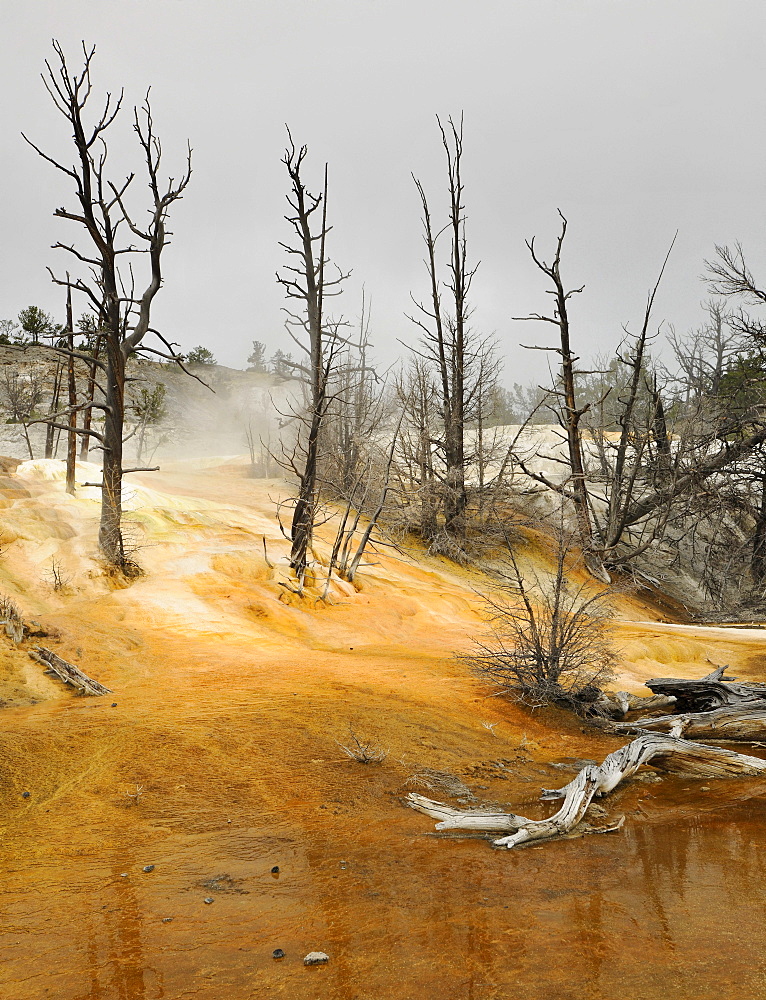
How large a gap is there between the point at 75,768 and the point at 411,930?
3400 millimetres

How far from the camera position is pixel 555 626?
8.70 metres

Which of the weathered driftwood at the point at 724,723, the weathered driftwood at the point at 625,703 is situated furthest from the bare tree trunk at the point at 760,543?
the weathered driftwood at the point at 724,723

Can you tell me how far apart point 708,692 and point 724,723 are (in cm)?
76

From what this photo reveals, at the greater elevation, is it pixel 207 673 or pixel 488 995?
pixel 488 995

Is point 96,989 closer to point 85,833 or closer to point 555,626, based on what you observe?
point 85,833

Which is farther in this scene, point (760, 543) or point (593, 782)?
point (760, 543)

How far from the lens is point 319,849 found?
4.50 m

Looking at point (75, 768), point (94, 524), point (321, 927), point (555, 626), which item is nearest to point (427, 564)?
point (94, 524)

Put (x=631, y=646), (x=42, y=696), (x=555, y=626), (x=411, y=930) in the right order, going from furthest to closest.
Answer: (x=631, y=646)
(x=555, y=626)
(x=42, y=696)
(x=411, y=930)

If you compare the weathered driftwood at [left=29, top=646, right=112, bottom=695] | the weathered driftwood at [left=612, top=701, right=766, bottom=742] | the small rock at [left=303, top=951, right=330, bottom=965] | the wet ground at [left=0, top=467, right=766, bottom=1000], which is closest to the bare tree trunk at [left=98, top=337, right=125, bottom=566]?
the wet ground at [left=0, top=467, right=766, bottom=1000]

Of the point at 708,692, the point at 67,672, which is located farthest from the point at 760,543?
the point at 67,672

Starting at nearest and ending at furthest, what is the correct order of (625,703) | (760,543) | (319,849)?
(319,849) → (625,703) → (760,543)

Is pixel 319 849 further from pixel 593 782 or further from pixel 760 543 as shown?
pixel 760 543

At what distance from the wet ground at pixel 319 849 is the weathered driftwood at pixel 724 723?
85 centimetres
